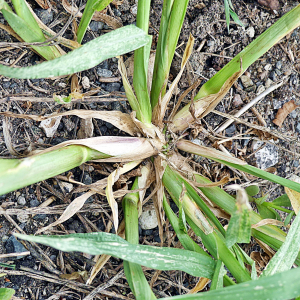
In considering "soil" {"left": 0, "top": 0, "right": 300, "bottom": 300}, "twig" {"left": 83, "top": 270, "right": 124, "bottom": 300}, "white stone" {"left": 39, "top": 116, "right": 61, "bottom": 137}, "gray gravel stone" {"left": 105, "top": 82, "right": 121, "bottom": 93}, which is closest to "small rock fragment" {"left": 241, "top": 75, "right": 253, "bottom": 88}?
"soil" {"left": 0, "top": 0, "right": 300, "bottom": 300}

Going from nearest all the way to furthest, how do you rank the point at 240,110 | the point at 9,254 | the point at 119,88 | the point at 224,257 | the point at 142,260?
the point at 142,260 < the point at 224,257 < the point at 9,254 < the point at 119,88 < the point at 240,110

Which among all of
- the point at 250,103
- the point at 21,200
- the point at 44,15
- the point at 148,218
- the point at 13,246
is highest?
the point at 44,15

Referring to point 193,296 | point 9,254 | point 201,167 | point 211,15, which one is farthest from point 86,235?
point 211,15

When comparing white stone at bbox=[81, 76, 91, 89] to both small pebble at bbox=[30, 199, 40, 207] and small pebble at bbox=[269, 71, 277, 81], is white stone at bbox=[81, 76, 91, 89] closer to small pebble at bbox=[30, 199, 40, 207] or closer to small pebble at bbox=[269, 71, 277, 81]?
small pebble at bbox=[30, 199, 40, 207]

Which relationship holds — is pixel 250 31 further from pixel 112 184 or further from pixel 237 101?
pixel 112 184

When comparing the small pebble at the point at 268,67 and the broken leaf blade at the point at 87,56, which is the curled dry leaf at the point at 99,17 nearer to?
the broken leaf blade at the point at 87,56

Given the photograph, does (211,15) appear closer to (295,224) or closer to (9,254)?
(295,224)

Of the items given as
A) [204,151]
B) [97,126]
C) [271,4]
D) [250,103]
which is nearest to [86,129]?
[97,126]
